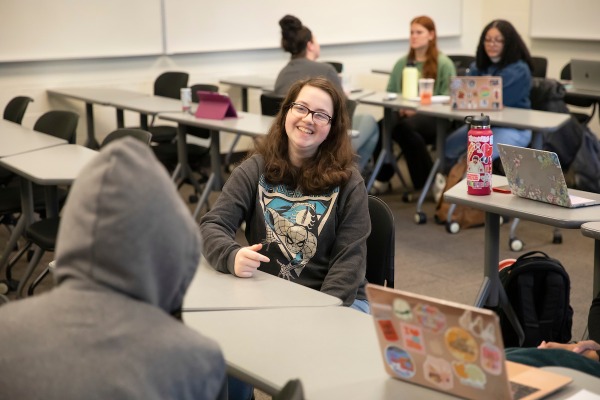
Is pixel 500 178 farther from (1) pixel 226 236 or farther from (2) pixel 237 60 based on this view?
(2) pixel 237 60

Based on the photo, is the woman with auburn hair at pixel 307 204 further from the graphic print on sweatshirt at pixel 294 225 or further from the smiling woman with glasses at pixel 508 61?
the smiling woman with glasses at pixel 508 61

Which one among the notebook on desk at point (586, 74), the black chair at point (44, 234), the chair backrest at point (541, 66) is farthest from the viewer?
the chair backrest at point (541, 66)

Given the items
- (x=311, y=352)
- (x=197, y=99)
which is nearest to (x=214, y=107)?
(x=197, y=99)

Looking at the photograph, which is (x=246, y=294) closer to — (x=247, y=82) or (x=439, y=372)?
(x=439, y=372)

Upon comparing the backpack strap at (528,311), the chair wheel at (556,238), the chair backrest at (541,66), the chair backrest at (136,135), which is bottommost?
the chair wheel at (556,238)

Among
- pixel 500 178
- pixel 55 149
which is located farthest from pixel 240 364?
pixel 55 149

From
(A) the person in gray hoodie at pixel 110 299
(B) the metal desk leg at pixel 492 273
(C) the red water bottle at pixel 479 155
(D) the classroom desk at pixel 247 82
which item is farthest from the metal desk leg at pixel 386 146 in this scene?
(A) the person in gray hoodie at pixel 110 299

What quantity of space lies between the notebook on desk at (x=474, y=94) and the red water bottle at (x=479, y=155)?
7.25ft

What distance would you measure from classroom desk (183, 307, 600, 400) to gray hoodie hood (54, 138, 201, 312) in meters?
0.59

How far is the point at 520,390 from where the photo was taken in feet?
5.26

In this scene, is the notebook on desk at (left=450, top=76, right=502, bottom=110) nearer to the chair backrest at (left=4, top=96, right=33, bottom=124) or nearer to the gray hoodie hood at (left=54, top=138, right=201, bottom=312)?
the chair backrest at (left=4, top=96, right=33, bottom=124)

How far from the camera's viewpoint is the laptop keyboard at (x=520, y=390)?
1.58 m

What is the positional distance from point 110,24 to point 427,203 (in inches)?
106

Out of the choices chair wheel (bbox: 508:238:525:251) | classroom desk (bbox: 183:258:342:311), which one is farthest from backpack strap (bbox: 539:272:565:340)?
chair wheel (bbox: 508:238:525:251)
